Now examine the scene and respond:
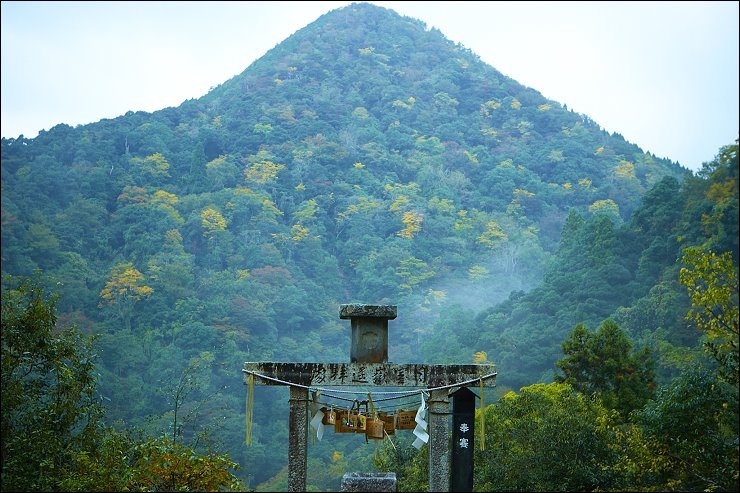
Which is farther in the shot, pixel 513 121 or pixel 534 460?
pixel 513 121

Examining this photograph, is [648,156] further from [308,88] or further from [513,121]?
[308,88]

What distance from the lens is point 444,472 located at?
8.92m

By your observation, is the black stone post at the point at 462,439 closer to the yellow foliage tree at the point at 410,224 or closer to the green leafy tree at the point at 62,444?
the green leafy tree at the point at 62,444

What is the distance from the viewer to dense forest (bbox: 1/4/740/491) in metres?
10.8

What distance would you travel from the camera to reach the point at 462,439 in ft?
28.8

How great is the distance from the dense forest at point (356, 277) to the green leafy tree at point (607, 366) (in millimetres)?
68

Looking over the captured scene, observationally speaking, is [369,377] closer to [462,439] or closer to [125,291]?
[462,439]

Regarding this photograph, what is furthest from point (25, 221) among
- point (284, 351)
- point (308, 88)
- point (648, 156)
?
point (648, 156)

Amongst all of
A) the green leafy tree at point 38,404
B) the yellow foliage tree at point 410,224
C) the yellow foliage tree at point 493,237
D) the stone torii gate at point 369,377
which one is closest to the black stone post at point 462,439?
the stone torii gate at point 369,377

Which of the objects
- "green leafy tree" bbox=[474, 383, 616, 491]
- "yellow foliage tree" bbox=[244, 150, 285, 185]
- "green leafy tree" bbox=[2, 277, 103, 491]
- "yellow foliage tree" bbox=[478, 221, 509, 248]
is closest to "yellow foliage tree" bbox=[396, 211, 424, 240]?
"yellow foliage tree" bbox=[478, 221, 509, 248]

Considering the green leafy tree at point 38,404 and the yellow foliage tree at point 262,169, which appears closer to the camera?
the green leafy tree at point 38,404

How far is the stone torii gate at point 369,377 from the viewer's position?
28.4ft

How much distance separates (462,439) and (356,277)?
52647mm

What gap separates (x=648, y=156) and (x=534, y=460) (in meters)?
67.4
